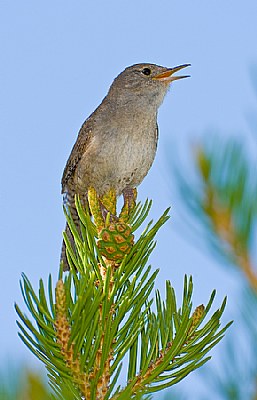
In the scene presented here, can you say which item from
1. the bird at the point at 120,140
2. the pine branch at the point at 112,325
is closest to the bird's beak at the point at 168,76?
the bird at the point at 120,140

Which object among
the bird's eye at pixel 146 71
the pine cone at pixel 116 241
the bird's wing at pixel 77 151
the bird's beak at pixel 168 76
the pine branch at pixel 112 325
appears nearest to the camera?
the pine branch at pixel 112 325

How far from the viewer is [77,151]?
17.5 feet

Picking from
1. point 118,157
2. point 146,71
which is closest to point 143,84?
point 146,71

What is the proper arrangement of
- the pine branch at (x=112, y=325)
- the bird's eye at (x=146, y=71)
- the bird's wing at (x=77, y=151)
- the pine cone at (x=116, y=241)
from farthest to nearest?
the bird's eye at (x=146, y=71) < the bird's wing at (x=77, y=151) < the pine cone at (x=116, y=241) < the pine branch at (x=112, y=325)

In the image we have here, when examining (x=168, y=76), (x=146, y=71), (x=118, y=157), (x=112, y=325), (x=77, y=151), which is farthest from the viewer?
(x=146, y=71)

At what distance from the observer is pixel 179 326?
1.56 m

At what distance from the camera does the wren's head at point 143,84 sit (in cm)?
559

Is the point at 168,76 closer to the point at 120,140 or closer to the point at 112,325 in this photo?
the point at 120,140

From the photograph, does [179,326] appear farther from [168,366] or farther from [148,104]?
[148,104]

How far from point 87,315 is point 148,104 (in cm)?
432

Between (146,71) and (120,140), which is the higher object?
(146,71)

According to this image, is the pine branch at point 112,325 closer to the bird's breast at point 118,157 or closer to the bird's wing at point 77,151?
the bird's breast at point 118,157

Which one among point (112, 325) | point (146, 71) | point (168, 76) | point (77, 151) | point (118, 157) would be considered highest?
point (146, 71)

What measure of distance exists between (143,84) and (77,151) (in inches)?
39.0
